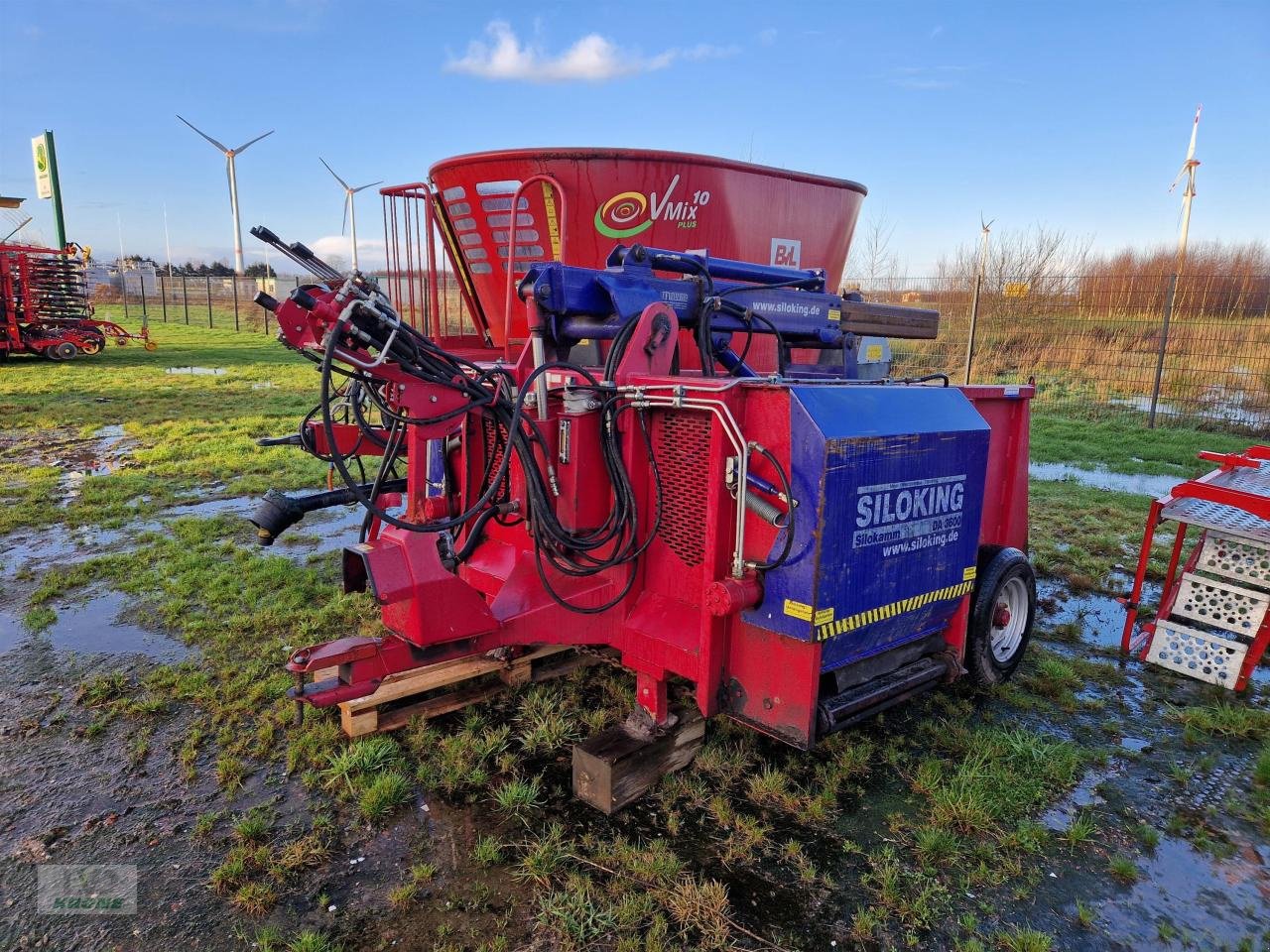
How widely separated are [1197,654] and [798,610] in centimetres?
280

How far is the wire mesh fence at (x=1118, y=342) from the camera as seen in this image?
10.9m

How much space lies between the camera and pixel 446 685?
12.0 ft

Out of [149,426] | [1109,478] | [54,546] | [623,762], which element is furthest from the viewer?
[149,426]

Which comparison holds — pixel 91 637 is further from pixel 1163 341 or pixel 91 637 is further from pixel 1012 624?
pixel 1163 341

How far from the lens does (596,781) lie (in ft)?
9.42

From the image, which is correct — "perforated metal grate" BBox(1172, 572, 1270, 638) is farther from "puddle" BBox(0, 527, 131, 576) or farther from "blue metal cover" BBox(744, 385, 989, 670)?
"puddle" BBox(0, 527, 131, 576)

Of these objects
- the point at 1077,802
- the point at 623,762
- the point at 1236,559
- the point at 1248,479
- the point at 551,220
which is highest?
the point at 551,220

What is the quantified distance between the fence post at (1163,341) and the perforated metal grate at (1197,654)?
8.79m

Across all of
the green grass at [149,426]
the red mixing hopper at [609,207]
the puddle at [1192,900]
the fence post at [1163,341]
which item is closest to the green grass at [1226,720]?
the puddle at [1192,900]

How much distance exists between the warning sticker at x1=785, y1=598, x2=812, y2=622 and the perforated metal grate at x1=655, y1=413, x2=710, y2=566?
0.40m

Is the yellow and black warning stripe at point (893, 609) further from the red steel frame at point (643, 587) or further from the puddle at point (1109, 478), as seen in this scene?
the puddle at point (1109, 478)

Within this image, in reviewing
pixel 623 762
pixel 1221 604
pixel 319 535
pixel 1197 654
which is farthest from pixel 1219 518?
pixel 319 535

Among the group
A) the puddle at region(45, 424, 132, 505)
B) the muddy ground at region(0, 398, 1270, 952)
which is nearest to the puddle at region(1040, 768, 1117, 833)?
the muddy ground at region(0, 398, 1270, 952)

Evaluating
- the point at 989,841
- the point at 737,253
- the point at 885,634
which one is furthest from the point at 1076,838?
the point at 737,253
